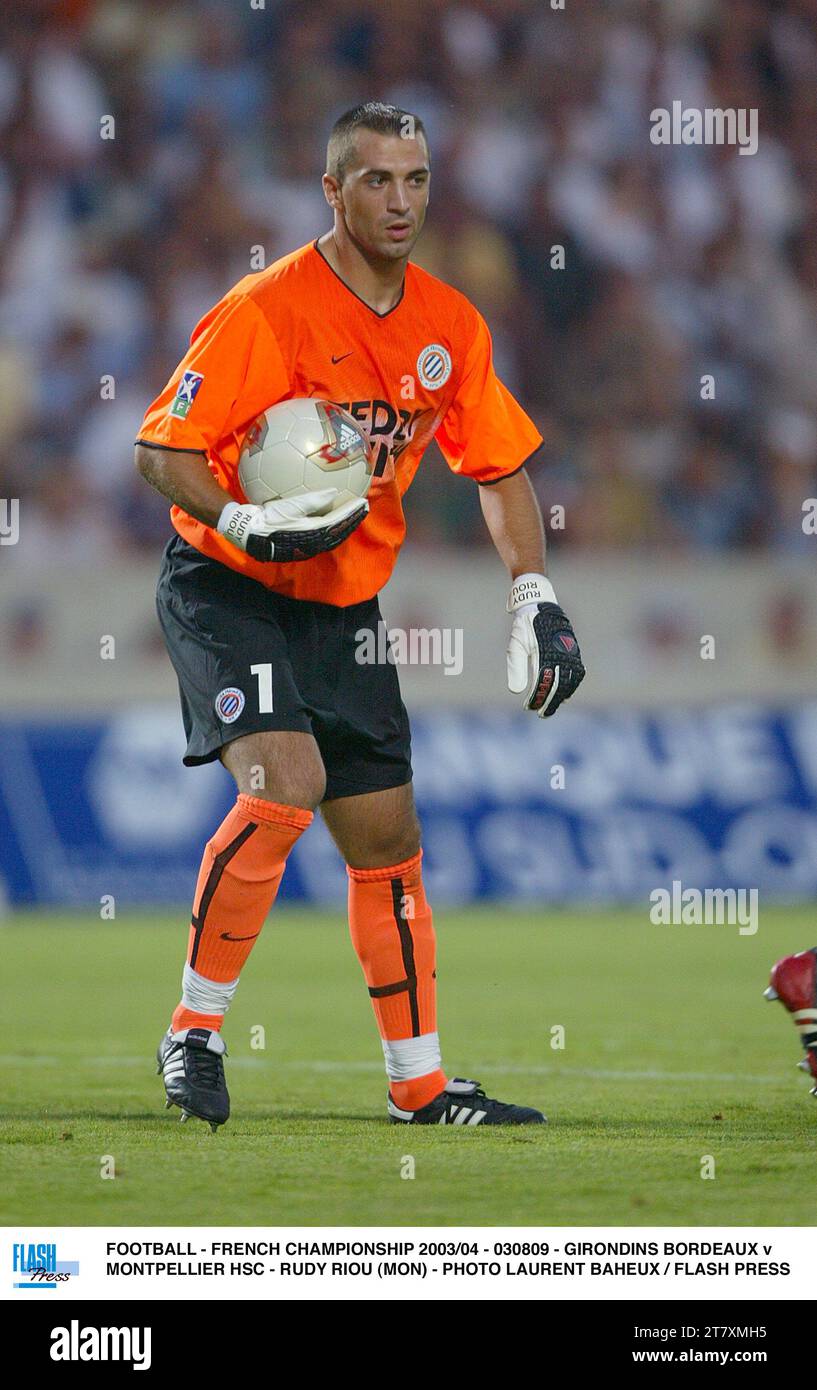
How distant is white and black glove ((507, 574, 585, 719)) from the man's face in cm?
95

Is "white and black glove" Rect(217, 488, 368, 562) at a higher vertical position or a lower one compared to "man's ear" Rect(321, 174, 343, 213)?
lower

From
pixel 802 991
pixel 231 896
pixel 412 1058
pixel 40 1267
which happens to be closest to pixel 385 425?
pixel 231 896

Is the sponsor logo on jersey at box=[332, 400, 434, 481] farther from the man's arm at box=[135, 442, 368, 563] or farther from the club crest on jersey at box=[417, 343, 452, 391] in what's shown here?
the man's arm at box=[135, 442, 368, 563]

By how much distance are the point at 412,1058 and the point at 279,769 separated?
89 cm

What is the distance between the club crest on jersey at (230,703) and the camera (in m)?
4.59

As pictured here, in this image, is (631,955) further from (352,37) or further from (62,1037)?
(352,37)

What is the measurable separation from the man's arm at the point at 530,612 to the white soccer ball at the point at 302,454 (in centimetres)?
54

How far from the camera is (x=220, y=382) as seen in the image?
460cm

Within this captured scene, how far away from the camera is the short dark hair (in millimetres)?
4708

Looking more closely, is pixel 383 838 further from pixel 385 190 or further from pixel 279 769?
pixel 385 190
